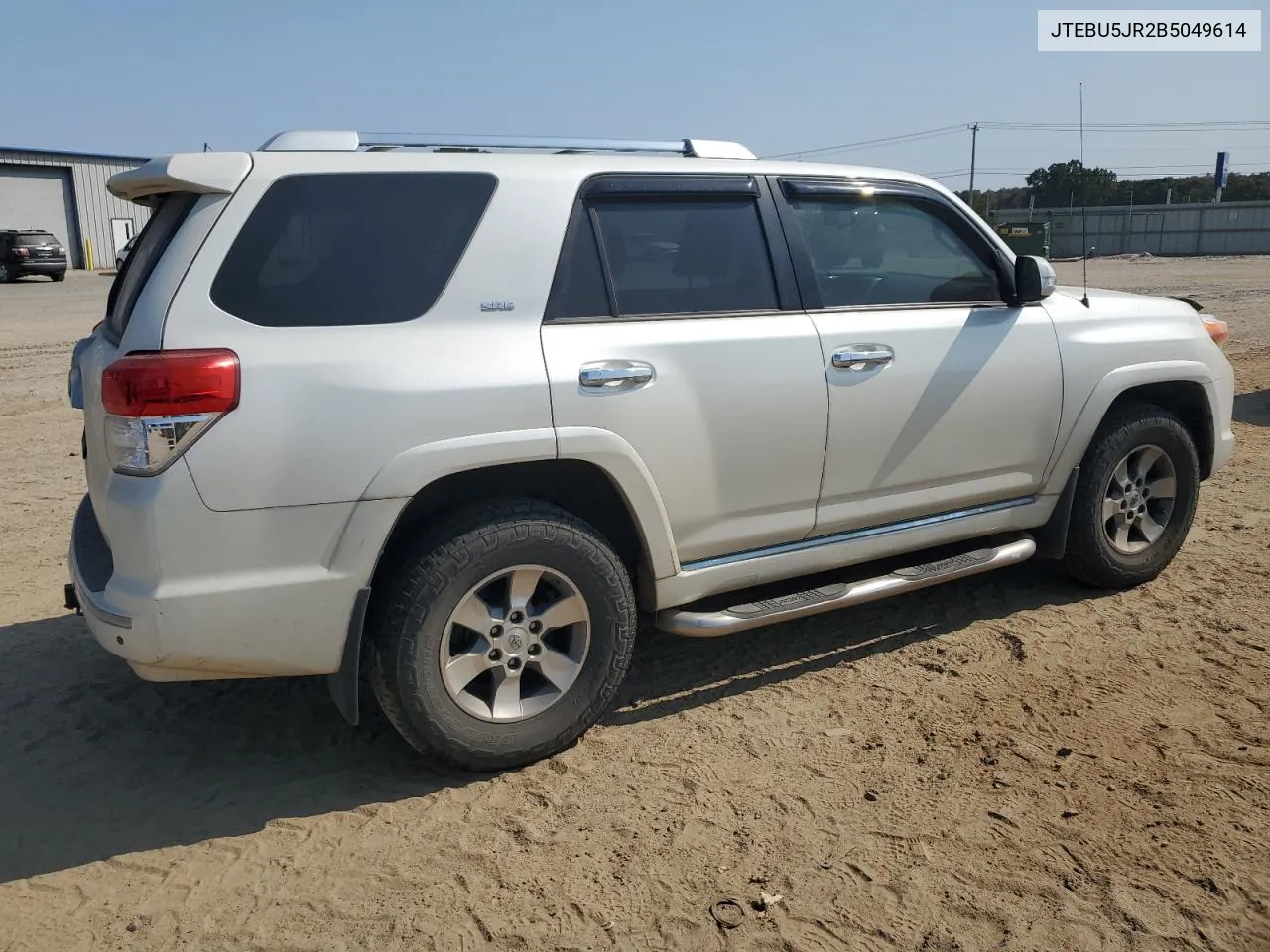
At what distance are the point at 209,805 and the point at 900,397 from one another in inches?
112

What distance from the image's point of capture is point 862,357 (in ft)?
13.2

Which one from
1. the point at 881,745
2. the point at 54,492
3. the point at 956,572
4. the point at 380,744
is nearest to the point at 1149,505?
the point at 956,572

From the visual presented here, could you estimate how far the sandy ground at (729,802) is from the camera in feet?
9.18

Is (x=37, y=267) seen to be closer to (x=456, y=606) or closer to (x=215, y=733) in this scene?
(x=215, y=733)

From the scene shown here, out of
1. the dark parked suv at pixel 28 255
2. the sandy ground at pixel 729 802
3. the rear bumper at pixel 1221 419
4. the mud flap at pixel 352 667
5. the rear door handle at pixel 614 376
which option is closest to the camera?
the sandy ground at pixel 729 802

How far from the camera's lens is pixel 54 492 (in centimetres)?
692

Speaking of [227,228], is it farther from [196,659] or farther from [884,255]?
[884,255]

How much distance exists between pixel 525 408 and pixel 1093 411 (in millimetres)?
2724

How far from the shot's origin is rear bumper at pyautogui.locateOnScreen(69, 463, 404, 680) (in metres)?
2.95

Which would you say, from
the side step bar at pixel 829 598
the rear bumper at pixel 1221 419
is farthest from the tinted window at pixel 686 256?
the rear bumper at pixel 1221 419

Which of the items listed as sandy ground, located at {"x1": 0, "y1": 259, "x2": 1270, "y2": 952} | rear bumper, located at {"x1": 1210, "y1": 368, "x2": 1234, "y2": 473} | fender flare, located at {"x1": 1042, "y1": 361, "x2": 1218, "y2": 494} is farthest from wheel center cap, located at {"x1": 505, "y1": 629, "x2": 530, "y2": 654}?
rear bumper, located at {"x1": 1210, "y1": 368, "x2": 1234, "y2": 473}

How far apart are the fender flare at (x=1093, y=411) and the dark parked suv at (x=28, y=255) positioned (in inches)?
1313

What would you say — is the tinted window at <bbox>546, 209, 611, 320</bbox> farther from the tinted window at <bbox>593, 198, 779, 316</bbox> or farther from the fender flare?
the fender flare

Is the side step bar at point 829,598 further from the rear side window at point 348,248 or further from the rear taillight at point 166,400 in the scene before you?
the rear taillight at point 166,400
